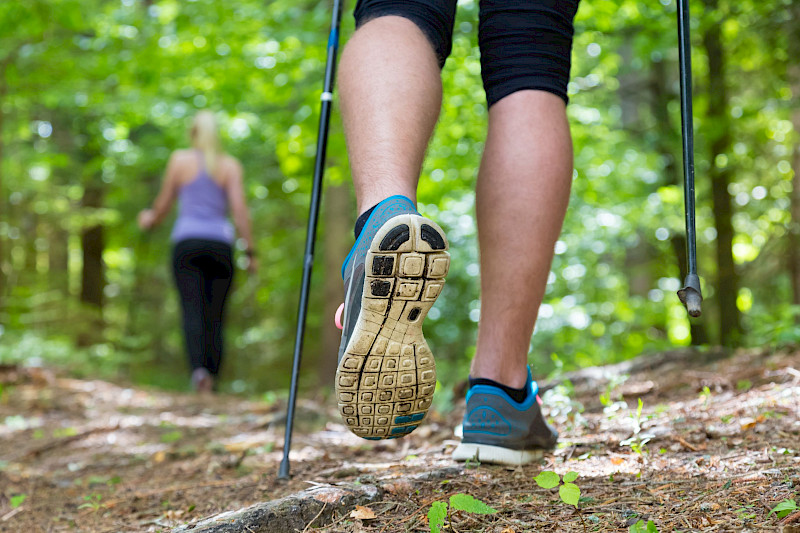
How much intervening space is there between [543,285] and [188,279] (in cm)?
A: 397

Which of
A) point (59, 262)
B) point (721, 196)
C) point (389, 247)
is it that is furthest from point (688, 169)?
point (59, 262)

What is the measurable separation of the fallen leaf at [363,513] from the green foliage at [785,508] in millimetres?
724

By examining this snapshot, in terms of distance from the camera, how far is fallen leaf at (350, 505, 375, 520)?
4.35 ft

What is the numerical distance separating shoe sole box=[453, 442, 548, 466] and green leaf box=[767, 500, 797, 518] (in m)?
0.60

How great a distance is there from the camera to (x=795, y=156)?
456 centimetres

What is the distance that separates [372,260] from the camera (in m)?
1.26

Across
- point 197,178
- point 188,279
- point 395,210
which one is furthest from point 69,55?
point 395,210

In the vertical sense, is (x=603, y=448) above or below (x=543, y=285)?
below

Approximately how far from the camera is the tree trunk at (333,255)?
5715 mm

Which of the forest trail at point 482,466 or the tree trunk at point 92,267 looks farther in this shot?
the tree trunk at point 92,267

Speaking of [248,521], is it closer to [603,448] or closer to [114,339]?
[603,448]

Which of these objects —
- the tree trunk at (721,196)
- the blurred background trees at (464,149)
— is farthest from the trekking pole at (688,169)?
the tree trunk at (721,196)

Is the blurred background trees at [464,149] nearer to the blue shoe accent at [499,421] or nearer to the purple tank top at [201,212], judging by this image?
the purple tank top at [201,212]

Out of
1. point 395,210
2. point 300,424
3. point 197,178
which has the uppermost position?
point 197,178
